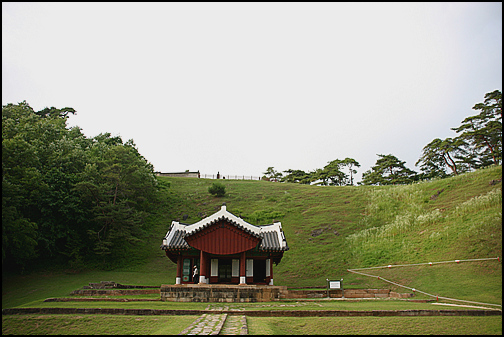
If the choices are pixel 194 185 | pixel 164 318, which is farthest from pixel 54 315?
pixel 194 185

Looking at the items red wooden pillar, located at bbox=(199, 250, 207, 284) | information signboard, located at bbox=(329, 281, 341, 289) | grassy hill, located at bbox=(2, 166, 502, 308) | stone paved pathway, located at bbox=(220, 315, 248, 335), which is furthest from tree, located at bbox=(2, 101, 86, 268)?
information signboard, located at bbox=(329, 281, 341, 289)

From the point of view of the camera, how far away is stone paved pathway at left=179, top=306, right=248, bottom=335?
8143 millimetres

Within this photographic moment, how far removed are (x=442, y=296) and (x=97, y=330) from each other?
18.4 meters

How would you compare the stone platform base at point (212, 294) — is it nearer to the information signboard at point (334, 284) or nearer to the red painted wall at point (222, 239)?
the red painted wall at point (222, 239)

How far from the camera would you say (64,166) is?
3231 centimetres

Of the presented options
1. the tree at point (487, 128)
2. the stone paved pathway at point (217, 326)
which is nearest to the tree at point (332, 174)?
the tree at point (487, 128)

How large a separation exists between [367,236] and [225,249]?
20.7 meters

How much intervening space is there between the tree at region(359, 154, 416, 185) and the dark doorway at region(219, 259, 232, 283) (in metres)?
50.4

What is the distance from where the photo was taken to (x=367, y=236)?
1353 inches

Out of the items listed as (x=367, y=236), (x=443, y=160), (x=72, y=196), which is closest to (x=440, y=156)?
(x=443, y=160)

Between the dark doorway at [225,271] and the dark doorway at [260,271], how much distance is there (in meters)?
2.01

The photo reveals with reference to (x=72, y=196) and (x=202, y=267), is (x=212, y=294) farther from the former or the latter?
(x=72, y=196)

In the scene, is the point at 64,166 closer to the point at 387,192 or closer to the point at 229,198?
the point at 229,198

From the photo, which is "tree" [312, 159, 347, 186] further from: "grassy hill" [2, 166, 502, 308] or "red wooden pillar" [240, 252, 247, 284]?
"red wooden pillar" [240, 252, 247, 284]
